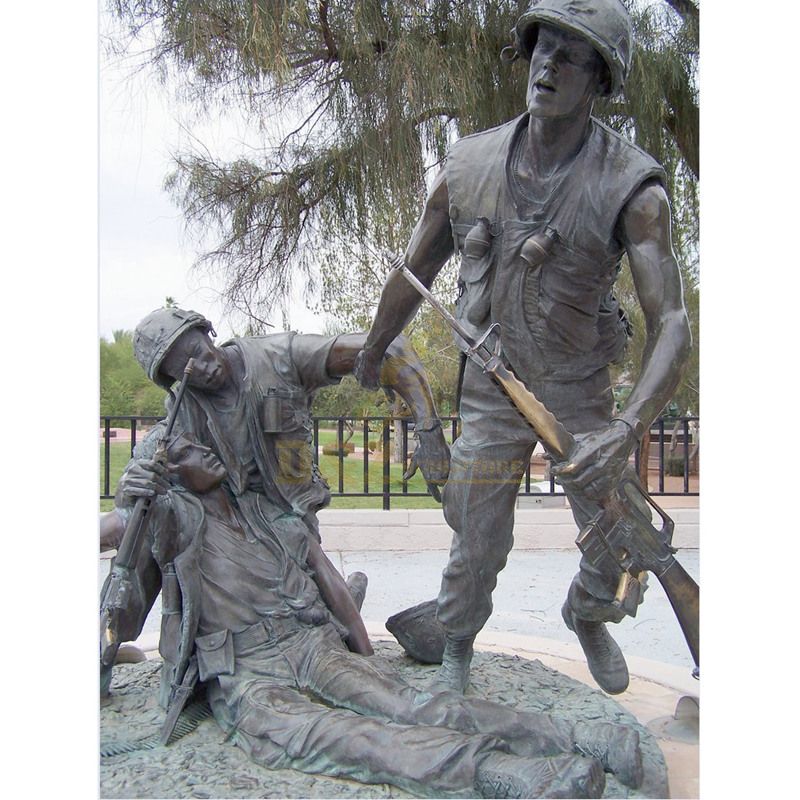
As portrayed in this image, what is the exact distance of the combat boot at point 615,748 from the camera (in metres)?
2.21

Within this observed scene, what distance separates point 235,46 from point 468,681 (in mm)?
3494

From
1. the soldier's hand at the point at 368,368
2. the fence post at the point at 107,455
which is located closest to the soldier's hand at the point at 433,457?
the soldier's hand at the point at 368,368

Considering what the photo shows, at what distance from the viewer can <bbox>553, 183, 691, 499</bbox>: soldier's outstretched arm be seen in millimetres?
2016

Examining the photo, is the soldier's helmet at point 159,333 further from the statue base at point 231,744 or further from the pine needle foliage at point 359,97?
the pine needle foliage at point 359,97

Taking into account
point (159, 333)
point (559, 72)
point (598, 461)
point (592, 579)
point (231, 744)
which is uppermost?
point (559, 72)

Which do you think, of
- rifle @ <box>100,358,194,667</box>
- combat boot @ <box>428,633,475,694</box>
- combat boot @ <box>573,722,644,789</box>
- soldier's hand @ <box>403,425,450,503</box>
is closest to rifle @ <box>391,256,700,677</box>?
combat boot @ <box>573,722,644,789</box>

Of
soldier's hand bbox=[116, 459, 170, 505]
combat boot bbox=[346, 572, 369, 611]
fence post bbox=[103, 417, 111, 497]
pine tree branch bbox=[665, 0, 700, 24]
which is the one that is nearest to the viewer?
soldier's hand bbox=[116, 459, 170, 505]

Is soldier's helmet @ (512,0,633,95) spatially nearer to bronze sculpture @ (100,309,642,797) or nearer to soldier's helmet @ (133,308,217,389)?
bronze sculpture @ (100,309,642,797)

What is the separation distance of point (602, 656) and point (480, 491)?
764mm

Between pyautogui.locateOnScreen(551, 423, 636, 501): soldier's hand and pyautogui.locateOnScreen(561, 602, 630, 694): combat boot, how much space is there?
89 centimetres

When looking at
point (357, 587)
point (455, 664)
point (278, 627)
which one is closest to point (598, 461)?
A: point (455, 664)

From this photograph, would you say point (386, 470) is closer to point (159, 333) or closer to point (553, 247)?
point (159, 333)

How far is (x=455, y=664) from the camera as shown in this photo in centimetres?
270

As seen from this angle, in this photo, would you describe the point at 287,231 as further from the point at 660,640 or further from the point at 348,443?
the point at 660,640
